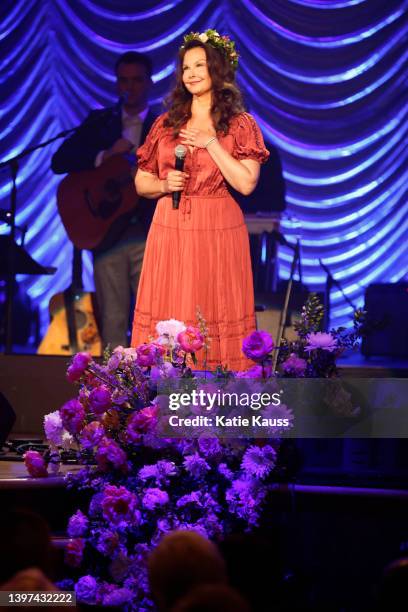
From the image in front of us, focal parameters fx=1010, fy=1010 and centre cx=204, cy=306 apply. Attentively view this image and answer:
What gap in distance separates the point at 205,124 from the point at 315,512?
1.83 meters

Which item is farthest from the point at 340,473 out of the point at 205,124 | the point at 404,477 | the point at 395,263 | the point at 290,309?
the point at 395,263

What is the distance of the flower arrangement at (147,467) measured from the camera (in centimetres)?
327

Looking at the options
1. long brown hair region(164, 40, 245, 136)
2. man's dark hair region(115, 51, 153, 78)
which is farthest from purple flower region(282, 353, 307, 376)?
man's dark hair region(115, 51, 153, 78)

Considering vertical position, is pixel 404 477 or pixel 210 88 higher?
pixel 210 88

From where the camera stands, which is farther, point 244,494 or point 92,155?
point 92,155

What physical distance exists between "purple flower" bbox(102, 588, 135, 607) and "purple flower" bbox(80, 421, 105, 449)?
49cm

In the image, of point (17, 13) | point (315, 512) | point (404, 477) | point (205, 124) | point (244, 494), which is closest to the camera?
point (244, 494)

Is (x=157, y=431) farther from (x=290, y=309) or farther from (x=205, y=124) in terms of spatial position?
(x=290, y=309)

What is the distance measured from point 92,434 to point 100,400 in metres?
0.12

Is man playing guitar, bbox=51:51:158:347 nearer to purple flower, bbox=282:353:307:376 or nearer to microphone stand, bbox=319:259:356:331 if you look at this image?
microphone stand, bbox=319:259:356:331

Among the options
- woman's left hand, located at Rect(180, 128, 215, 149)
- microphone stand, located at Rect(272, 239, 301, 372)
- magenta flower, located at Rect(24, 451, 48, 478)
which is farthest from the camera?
microphone stand, located at Rect(272, 239, 301, 372)

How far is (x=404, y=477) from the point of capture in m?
4.03

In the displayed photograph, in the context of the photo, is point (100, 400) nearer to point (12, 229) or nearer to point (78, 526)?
point (78, 526)

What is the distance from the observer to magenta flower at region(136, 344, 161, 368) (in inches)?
134
